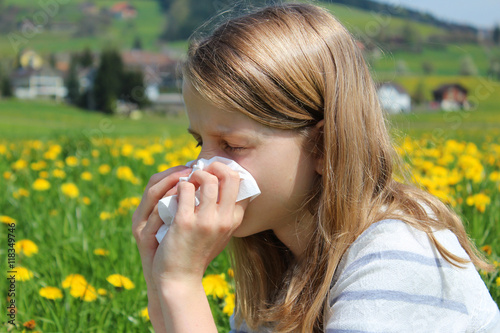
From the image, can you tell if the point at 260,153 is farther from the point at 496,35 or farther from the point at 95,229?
the point at 496,35

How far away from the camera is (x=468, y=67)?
1371 inches

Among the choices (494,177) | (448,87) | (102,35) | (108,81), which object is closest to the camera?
(494,177)

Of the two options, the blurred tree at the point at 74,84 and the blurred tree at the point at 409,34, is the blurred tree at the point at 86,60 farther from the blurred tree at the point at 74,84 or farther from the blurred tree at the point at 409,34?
the blurred tree at the point at 409,34

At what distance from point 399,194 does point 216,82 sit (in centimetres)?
51

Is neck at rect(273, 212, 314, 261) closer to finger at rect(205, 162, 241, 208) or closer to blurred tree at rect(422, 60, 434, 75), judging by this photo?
finger at rect(205, 162, 241, 208)

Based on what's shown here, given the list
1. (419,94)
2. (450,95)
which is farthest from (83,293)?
(450,95)

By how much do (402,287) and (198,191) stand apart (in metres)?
0.46

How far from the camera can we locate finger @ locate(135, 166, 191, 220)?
1150 mm

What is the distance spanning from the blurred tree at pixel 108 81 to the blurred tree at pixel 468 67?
78.0 feet

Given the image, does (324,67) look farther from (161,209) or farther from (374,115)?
(161,209)

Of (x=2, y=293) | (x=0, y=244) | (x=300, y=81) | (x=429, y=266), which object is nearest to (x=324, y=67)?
(x=300, y=81)

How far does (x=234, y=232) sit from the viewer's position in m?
1.13

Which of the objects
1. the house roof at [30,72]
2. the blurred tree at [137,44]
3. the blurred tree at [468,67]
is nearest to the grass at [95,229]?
the blurred tree at [468,67]

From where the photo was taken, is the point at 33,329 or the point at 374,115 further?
the point at 33,329
